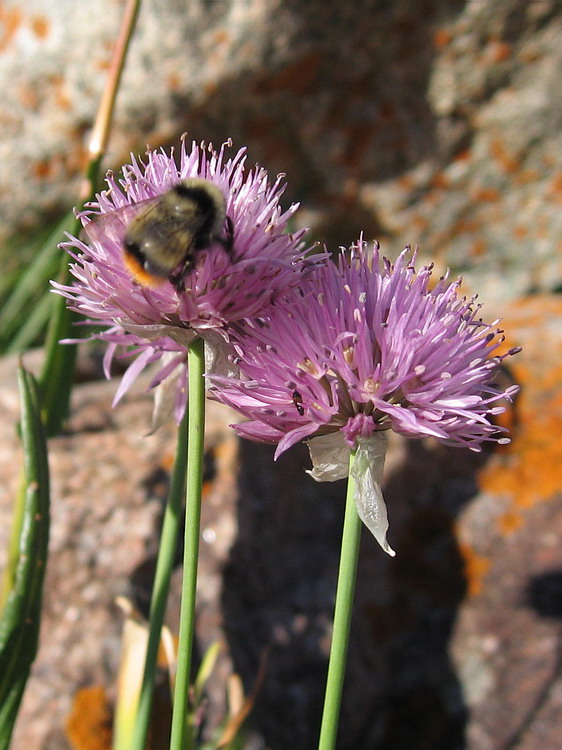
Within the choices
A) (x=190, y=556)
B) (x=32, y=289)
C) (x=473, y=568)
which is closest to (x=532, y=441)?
(x=473, y=568)

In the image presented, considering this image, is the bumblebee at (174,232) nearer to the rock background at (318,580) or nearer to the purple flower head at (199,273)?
the purple flower head at (199,273)

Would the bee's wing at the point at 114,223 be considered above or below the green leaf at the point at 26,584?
above

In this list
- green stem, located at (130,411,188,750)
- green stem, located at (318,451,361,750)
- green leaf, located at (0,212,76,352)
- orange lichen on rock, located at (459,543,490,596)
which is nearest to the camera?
green stem, located at (318,451,361,750)

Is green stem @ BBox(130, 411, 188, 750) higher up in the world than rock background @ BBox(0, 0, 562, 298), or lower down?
lower down

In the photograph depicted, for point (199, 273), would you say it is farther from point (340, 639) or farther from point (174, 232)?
point (340, 639)

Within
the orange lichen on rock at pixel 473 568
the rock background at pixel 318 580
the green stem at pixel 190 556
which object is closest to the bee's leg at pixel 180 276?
the green stem at pixel 190 556

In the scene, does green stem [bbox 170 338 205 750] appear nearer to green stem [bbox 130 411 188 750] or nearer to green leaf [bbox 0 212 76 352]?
green stem [bbox 130 411 188 750]

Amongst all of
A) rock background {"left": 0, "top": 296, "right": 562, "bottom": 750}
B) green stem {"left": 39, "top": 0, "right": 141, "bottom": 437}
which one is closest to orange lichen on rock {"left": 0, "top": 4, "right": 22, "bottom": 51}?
rock background {"left": 0, "top": 296, "right": 562, "bottom": 750}

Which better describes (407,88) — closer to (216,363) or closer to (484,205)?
(484,205)
